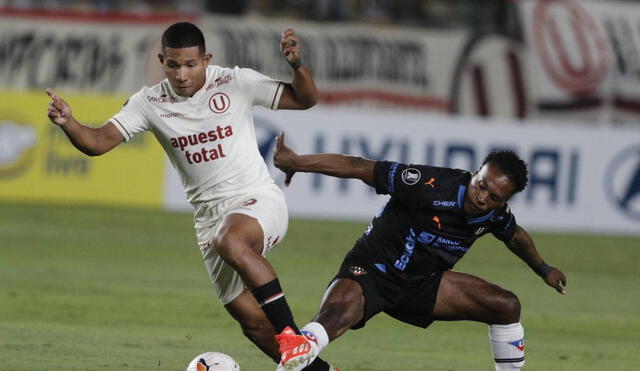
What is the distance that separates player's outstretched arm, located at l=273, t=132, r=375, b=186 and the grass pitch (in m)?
1.66

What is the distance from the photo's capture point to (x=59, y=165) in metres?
18.4

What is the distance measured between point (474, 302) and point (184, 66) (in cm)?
224

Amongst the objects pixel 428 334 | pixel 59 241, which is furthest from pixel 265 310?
pixel 59 241

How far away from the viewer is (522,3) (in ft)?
66.8

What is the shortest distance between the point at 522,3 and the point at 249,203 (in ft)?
46.7

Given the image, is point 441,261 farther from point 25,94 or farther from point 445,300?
point 25,94

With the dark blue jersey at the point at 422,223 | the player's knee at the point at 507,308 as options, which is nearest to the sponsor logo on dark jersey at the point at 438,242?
the dark blue jersey at the point at 422,223

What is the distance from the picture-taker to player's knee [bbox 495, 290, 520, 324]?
7.36m

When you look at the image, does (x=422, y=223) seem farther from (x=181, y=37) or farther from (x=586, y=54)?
(x=586, y=54)

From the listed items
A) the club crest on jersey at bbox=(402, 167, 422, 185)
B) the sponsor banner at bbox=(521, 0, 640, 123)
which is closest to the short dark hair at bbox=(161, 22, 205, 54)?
the club crest on jersey at bbox=(402, 167, 422, 185)

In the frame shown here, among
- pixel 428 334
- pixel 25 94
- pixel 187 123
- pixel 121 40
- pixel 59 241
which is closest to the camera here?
pixel 187 123

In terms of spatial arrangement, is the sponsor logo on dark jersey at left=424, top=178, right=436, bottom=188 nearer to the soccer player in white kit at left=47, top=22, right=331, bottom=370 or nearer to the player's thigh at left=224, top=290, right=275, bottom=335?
the soccer player in white kit at left=47, top=22, right=331, bottom=370

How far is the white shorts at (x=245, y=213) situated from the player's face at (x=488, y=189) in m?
1.11

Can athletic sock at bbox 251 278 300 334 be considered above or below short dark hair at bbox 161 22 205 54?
below
